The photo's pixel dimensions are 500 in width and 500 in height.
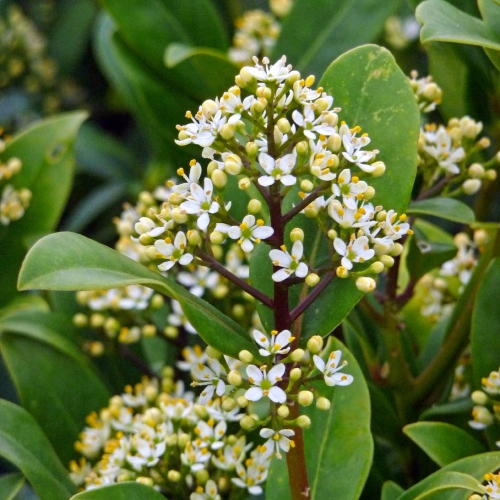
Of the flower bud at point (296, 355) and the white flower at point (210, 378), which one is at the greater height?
the flower bud at point (296, 355)

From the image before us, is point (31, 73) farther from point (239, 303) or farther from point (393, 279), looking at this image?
point (393, 279)

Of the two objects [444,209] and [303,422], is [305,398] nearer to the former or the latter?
[303,422]

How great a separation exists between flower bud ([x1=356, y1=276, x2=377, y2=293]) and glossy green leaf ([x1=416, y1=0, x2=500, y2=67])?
1.13 feet

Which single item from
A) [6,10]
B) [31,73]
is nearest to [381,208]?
[31,73]

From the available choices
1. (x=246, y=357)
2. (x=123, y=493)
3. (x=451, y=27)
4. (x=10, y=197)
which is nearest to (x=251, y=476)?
(x=123, y=493)

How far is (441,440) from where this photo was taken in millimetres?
1163

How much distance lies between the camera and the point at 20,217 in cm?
176

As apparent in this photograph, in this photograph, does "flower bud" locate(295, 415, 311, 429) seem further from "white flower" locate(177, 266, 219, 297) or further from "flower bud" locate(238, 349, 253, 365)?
"white flower" locate(177, 266, 219, 297)

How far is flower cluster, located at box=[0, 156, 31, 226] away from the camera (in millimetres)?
1684

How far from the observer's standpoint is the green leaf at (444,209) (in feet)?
3.91

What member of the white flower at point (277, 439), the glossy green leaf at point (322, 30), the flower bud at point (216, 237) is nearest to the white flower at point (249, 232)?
the flower bud at point (216, 237)

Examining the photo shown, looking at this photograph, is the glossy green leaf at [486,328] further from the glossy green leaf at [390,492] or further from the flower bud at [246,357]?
the flower bud at [246,357]

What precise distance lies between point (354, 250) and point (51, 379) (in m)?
0.79

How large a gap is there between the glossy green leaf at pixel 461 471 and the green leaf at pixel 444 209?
1.17 feet
